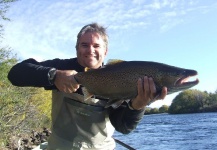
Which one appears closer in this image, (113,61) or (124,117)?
(113,61)

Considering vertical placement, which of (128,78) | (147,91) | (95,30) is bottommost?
(147,91)

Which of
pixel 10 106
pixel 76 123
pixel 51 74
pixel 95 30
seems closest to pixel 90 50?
pixel 95 30

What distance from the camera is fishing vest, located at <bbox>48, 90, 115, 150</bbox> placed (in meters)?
3.63

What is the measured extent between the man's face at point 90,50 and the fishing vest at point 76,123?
389 millimetres

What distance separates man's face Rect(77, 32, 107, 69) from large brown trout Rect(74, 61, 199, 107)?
15.4 inches

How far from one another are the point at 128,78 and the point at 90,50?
0.65 meters

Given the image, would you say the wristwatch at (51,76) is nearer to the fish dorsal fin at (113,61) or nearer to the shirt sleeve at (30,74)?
the shirt sleeve at (30,74)

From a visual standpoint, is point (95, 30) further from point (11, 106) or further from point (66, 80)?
point (11, 106)

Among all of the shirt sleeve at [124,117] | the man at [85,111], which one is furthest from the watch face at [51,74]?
the shirt sleeve at [124,117]

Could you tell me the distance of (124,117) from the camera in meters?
3.77

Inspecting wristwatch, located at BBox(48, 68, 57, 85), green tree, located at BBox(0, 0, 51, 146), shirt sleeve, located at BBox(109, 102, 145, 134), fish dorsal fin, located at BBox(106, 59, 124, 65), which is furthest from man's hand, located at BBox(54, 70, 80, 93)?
green tree, located at BBox(0, 0, 51, 146)

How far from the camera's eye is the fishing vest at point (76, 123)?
363 cm

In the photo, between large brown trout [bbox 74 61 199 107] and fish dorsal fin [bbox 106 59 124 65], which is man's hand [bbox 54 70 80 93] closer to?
large brown trout [bbox 74 61 199 107]

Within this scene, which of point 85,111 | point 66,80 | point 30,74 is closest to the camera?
point 66,80
